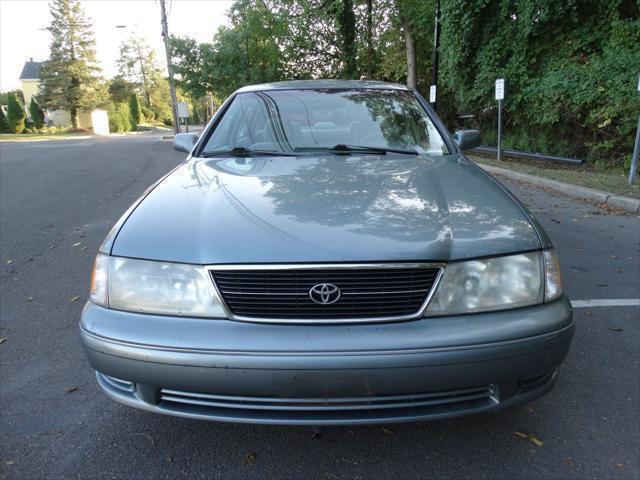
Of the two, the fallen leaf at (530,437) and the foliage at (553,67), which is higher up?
the foliage at (553,67)

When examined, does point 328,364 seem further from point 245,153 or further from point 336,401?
point 245,153

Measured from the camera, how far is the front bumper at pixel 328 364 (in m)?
1.54

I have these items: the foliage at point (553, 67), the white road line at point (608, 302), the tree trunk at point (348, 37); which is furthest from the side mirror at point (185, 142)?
the tree trunk at point (348, 37)

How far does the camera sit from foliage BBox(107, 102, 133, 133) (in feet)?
146

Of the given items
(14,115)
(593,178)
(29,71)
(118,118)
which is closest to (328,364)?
(593,178)

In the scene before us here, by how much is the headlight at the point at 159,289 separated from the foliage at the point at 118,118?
47928mm

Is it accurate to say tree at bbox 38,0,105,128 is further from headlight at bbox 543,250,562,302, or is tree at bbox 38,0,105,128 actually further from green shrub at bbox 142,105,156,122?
headlight at bbox 543,250,562,302

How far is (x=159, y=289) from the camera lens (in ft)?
5.61

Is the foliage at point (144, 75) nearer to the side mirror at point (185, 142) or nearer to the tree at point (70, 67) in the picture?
the tree at point (70, 67)

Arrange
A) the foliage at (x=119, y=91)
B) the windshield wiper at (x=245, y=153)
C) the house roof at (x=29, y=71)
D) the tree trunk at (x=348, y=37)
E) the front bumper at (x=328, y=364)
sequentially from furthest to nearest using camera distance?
1. the house roof at (x=29, y=71)
2. the foliage at (x=119, y=91)
3. the tree trunk at (x=348, y=37)
4. the windshield wiper at (x=245, y=153)
5. the front bumper at (x=328, y=364)

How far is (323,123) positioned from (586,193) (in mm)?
6121

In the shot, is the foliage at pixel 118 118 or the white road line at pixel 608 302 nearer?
the white road line at pixel 608 302

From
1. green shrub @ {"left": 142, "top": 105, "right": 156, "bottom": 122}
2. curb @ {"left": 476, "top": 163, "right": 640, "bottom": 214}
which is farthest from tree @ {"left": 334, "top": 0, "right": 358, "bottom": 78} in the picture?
green shrub @ {"left": 142, "top": 105, "right": 156, "bottom": 122}

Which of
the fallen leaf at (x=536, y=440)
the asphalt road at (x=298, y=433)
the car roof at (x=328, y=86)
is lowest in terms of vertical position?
the fallen leaf at (x=536, y=440)
